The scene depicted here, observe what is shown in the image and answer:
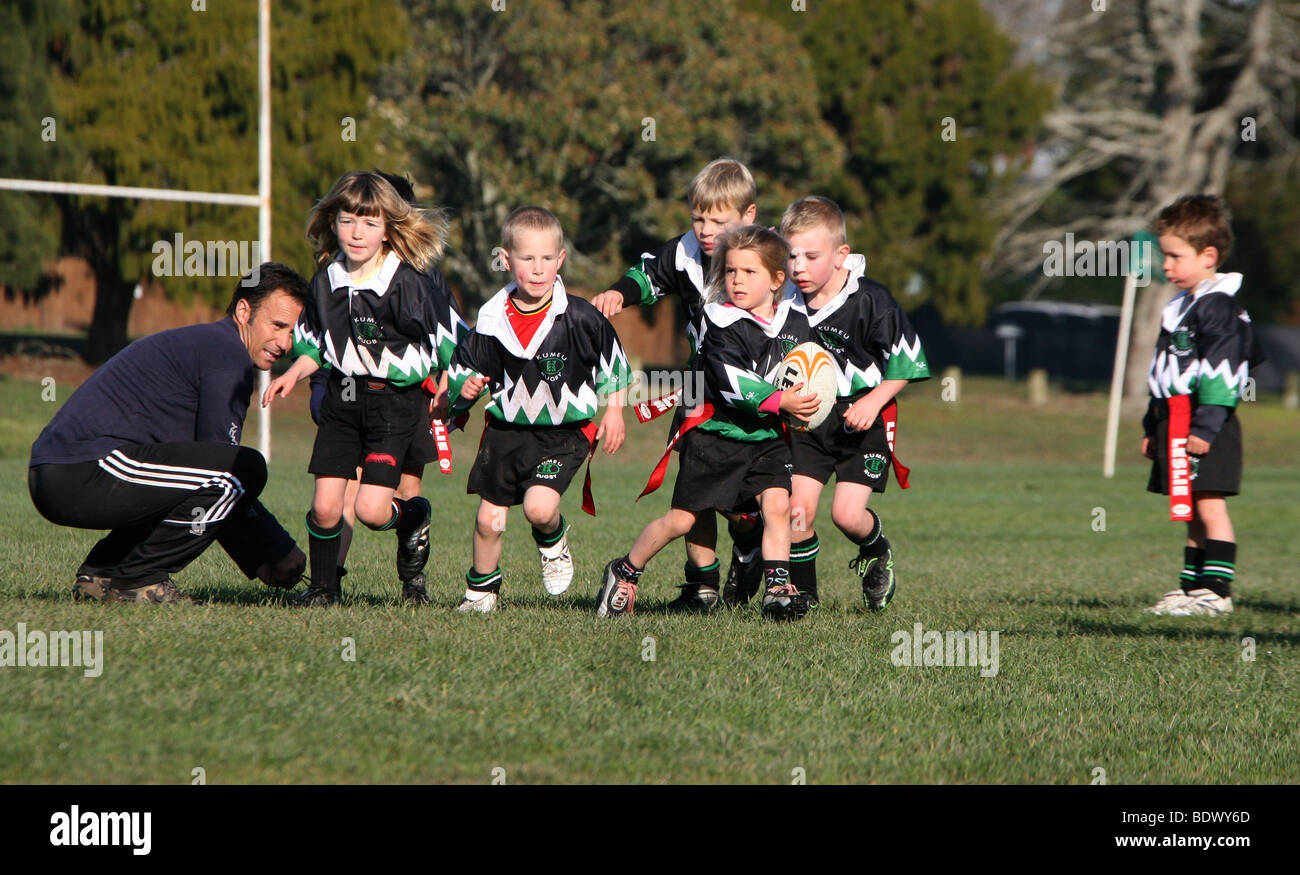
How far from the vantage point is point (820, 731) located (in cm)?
420

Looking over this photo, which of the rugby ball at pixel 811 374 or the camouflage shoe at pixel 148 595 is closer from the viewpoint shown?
the camouflage shoe at pixel 148 595

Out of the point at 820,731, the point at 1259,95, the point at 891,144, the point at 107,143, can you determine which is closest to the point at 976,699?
the point at 820,731

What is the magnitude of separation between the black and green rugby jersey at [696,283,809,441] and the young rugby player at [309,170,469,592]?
1.15 metres

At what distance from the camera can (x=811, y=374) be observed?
5918 mm

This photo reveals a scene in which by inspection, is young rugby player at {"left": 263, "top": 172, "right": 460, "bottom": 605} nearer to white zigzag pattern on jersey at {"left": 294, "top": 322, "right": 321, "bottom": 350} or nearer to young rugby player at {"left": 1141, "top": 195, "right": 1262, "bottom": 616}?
white zigzag pattern on jersey at {"left": 294, "top": 322, "right": 321, "bottom": 350}

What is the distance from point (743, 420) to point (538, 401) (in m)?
0.93

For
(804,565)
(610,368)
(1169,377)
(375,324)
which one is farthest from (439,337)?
(1169,377)

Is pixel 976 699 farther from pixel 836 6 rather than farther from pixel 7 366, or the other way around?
pixel 836 6

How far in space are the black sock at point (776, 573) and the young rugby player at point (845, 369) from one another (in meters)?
0.47

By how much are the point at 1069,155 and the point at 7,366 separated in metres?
29.0

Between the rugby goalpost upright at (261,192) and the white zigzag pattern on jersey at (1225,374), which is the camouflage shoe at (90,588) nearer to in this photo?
the white zigzag pattern on jersey at (1225,374)

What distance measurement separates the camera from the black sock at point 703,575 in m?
6.64

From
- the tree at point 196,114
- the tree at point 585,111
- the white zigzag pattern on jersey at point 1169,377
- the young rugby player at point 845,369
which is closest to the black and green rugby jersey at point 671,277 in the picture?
the young rugby player at point 845,369

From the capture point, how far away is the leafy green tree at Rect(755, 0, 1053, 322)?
3212cm
